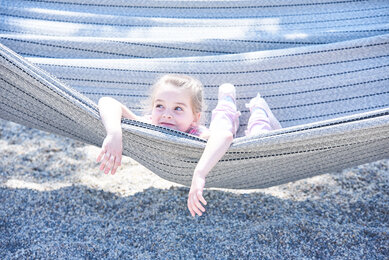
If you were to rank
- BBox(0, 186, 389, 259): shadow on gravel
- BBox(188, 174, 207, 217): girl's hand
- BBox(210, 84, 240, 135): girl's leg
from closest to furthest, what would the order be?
BBox(188, 174, 207, 217): girl's hand, BBox(0, 186, 389, 259): shadow on gravel, BBox(210, 84, 240, 135): girl's leg

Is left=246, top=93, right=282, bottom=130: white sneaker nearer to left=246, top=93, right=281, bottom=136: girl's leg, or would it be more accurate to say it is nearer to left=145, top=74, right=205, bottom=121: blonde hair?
left=246, top=93, right=281, bottom=136: girl's leg

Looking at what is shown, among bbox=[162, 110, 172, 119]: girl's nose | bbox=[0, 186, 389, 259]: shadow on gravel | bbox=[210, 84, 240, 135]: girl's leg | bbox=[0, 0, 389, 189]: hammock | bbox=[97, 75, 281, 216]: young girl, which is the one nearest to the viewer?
bbox=[97, 75, 281, 216]: young girl

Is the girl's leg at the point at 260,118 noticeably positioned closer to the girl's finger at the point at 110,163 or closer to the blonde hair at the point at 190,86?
the blonde hair at the point at 190,86

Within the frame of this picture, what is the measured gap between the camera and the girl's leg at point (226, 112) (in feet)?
6.64

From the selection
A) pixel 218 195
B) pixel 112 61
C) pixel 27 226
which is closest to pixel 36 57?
pixel 112 61

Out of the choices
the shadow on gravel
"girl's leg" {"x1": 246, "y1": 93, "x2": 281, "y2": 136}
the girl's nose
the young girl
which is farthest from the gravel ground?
the girl's nose

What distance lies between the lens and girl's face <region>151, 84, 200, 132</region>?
74.4 inches

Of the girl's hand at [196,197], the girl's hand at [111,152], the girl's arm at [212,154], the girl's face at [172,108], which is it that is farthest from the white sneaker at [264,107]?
the girl's hand at [111,152]

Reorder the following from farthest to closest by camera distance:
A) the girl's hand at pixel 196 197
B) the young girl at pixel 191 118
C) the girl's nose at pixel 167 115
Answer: the girl's nose at pixel 167 115, the young girl at pixel 191 118, the girl's hand at pixel 196 197

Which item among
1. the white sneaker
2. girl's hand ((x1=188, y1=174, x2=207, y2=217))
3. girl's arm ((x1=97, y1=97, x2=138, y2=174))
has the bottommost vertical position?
girl's hand ((x1=188, y1=174, x2=207, y2=217))

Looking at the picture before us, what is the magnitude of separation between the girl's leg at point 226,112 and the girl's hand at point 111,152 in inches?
23.3

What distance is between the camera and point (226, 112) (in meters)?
2.09

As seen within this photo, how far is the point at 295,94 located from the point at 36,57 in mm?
1418

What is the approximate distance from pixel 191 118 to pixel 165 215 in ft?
1.65
